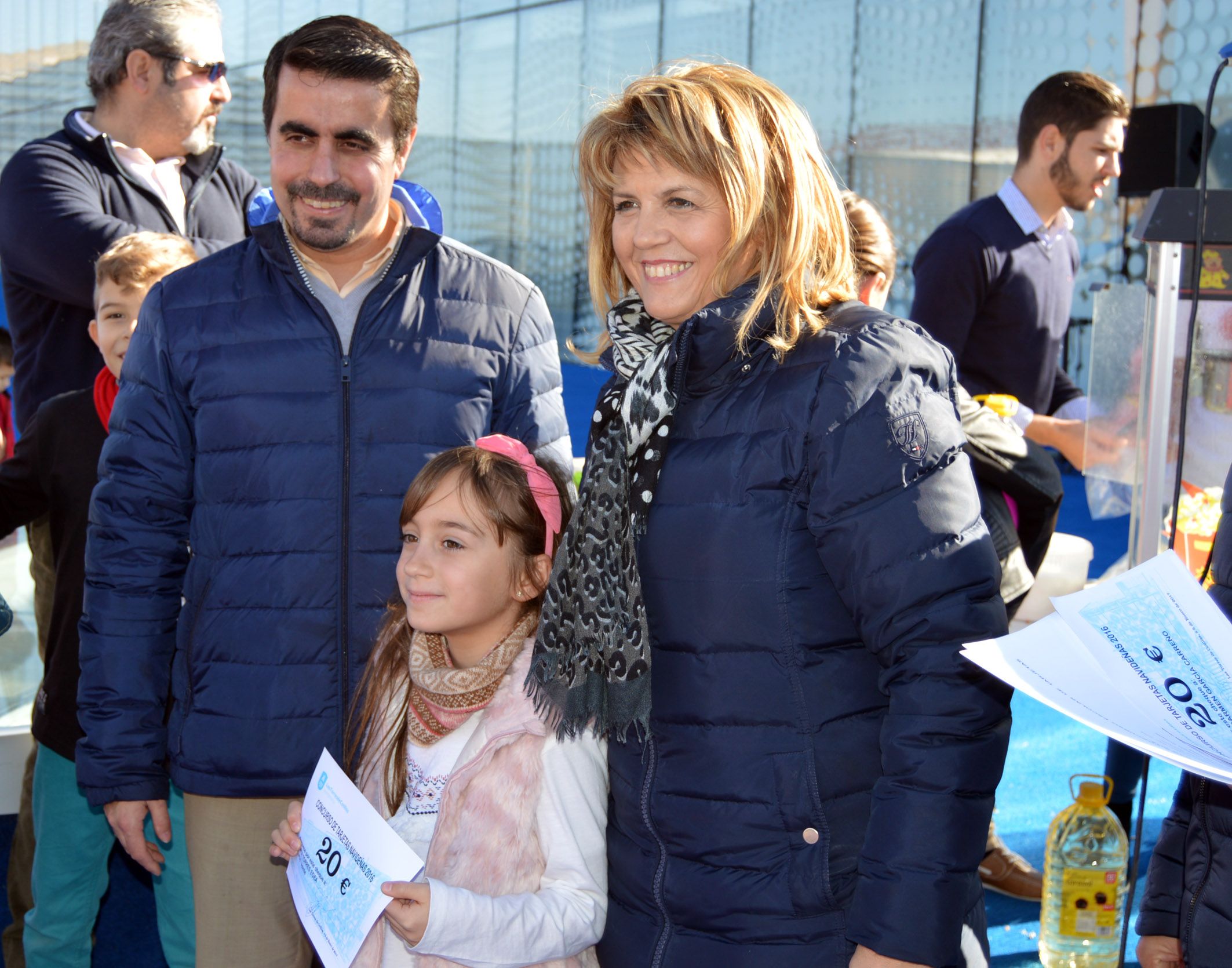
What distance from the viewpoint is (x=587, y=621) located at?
144 centimetres

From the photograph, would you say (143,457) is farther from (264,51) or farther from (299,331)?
(264,51)

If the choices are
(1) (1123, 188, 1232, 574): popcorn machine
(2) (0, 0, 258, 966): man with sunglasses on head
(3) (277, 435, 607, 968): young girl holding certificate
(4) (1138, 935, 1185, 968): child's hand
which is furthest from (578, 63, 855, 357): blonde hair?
(2) (0, 0, 258, 966): man with sunglasses on head

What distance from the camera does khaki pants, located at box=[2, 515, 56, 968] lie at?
2.72 metres

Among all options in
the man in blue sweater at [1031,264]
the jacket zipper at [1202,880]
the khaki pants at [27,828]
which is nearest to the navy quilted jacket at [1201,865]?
the jacket zipper at [1202,880]

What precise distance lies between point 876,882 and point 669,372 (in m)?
0.58

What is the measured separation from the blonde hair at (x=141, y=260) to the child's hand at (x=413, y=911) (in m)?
1.49

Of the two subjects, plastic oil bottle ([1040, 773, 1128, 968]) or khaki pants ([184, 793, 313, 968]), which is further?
plastic oil bottle ([1040, 773, 1128, 968])

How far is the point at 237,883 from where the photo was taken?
6.47ft

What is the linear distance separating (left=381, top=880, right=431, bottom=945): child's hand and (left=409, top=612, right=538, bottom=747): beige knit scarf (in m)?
0.29

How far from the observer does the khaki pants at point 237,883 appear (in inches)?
77.3

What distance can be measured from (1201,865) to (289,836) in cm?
112

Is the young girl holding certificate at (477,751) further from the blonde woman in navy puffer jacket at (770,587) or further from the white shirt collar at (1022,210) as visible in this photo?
the white shirt collar at (1022,210)

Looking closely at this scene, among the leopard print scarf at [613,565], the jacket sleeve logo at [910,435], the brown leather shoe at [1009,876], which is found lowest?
the brown leather shoe at [1009,876]

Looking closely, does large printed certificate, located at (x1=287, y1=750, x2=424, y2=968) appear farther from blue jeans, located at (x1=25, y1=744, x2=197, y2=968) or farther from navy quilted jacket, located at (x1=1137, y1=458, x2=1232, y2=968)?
blue jeans, located at (x1=25, y1=744, x2=197, y2=968)
